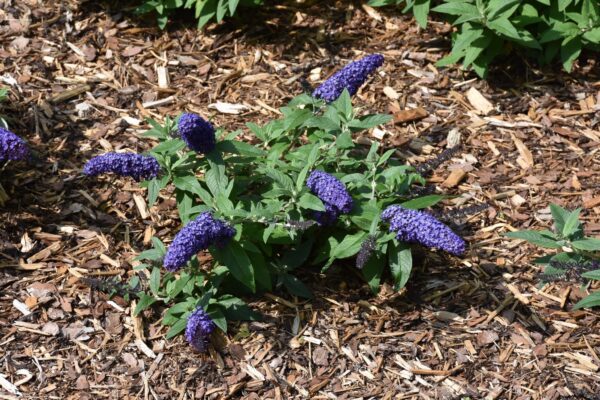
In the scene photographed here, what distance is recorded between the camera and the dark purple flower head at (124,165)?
4773mm

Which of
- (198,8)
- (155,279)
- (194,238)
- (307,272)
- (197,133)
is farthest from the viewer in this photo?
(198,8)

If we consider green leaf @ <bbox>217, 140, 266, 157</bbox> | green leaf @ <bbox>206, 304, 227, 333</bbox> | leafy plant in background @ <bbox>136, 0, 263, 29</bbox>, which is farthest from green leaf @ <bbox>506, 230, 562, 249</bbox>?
leafy plant in background @ <bbox>136, 0, 263, 29</bbox>

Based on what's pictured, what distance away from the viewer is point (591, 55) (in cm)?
674

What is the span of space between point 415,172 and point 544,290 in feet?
3.51

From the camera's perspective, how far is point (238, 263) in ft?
15.7

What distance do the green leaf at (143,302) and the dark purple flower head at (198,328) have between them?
0.33m

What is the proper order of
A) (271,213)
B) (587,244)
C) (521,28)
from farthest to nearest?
(521,28)
(271,213)
(587,244)

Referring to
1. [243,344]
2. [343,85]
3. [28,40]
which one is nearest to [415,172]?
[343,85]

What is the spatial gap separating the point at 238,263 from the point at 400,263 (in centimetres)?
90

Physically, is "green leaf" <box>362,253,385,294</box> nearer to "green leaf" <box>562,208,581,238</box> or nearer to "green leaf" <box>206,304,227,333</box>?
"green leaf" <box>206,304,227,333</box>

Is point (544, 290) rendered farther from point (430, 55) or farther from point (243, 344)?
point (430, 55)

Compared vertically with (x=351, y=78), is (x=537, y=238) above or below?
below

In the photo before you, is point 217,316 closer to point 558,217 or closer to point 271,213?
point 271,213

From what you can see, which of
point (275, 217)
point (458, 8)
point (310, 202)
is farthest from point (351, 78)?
point (458, 8)
